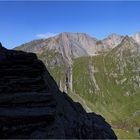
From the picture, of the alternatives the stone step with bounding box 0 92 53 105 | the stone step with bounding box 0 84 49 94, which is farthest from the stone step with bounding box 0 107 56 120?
the stone step with bounding box 0 84 49 94

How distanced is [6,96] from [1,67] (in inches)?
244

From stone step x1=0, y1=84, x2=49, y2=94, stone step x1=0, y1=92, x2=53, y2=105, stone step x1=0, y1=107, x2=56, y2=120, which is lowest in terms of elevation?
stone step x1=0, y1=107, x2=56, y2=120

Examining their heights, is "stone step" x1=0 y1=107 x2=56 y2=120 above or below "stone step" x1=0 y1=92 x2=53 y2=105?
below

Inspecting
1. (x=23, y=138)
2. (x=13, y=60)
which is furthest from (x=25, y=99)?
(x=13, y=60)

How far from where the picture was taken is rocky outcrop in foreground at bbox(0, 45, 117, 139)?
41438mm

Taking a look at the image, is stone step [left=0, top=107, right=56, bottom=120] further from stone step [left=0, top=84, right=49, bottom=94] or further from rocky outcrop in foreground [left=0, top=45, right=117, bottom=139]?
stone step [left=0, top=84, right=49, bottom=94]

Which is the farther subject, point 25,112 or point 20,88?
point 20,88

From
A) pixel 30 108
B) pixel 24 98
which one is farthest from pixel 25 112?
pixel 24 98

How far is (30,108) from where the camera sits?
44.2 m

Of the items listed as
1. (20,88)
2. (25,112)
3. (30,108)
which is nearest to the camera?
(25,112)

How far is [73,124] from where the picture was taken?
49594 mm

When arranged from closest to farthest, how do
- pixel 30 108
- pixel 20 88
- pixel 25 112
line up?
pixel 25 112 → pixel 30 108 → pixel 20 88

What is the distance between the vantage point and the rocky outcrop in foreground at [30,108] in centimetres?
4144

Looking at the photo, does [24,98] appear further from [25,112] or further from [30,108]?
[25,112]
